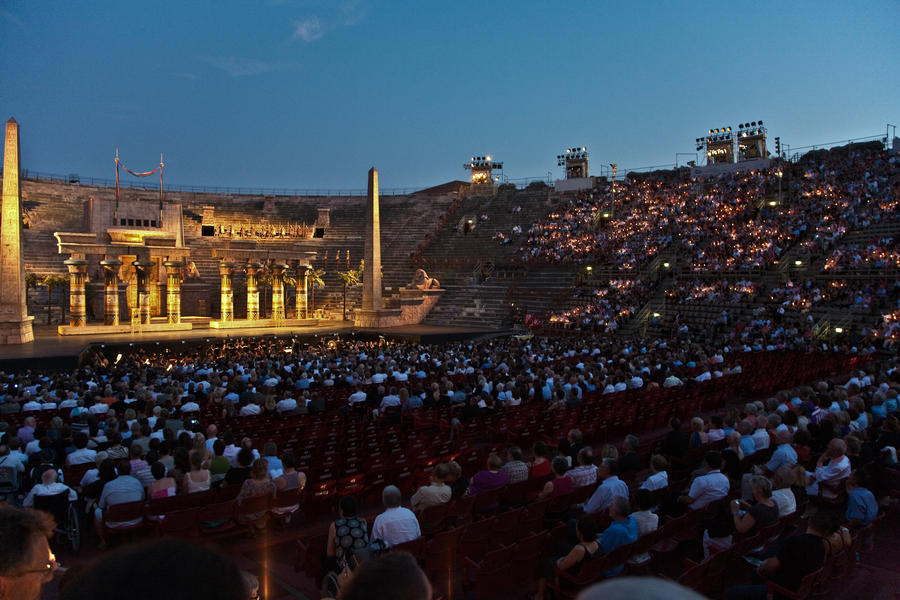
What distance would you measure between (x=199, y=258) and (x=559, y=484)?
45.7 meters

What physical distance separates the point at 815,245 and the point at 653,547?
3371 cm

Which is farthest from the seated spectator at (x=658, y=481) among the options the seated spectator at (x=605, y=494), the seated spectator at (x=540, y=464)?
the seated spectator at (x=540, y=464)

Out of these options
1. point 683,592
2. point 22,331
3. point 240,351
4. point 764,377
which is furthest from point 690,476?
point 22,331

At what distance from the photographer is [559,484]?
24.6ft

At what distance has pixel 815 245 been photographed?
1355 inches

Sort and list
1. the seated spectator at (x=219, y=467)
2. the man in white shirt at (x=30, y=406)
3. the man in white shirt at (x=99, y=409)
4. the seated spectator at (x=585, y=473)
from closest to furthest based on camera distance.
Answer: the seated spectator at (x=585, y=473)
the seated spectator at (x=219, y=467)
the man in white shirt at (x=99, y=409)
the man in white shirt at (x=30, y=406)

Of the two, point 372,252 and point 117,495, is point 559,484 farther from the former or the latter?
point 372,252

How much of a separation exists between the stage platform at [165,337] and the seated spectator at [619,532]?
23043 mm

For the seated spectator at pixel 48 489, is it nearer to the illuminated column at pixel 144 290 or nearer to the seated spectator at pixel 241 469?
the seated spectator at pixel 241 469

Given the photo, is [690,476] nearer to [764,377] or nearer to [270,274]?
[764,377]

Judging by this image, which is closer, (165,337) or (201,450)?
(201,450)

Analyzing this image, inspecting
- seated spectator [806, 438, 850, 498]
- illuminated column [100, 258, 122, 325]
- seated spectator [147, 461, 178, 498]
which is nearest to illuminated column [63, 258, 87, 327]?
illuminated column [100, 258, 122, 325]

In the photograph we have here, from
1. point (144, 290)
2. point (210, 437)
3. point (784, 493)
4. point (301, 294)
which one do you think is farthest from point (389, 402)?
point (301, 294)

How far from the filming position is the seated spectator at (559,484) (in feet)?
24.3
